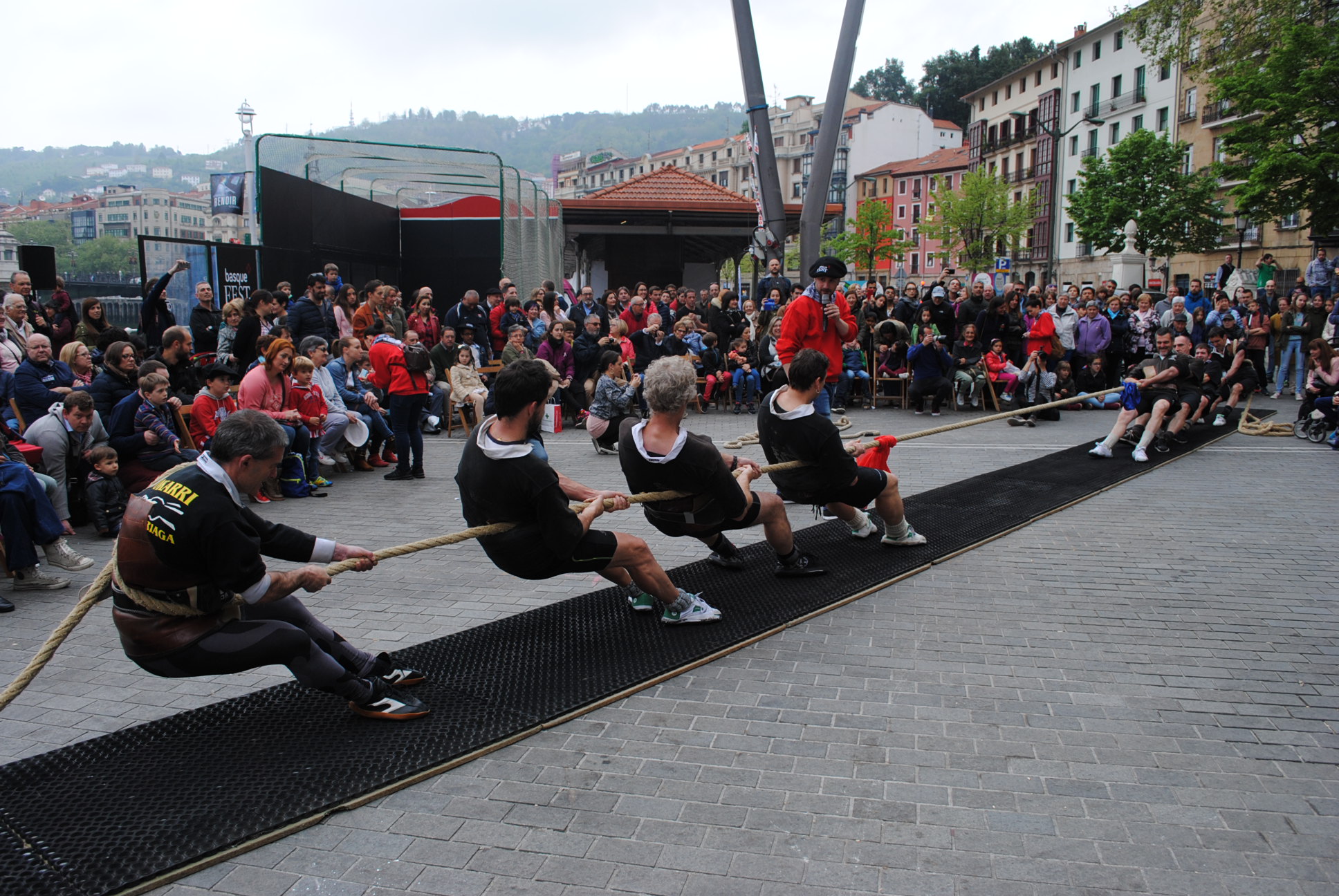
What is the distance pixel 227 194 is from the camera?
16.2 meters

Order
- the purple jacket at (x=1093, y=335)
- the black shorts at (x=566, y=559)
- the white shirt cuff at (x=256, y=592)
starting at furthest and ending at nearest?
the purple jacket at (x=1093, y=335) < the black shorts at (x=566, y=559) < the white shirt cuff at (x=256, y=592)

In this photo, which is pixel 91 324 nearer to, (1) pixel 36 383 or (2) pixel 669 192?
(1) pixel 36 383

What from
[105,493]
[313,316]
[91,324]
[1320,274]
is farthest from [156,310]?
[1320,274]

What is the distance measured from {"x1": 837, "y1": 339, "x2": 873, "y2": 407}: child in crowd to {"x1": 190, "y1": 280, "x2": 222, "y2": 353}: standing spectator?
30.3ft

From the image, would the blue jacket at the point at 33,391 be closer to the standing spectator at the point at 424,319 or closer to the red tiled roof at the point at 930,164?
the standing spectator at the point at 424,319

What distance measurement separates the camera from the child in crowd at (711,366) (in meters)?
14.6

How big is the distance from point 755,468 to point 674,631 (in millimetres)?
1163

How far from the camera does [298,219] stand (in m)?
13.4

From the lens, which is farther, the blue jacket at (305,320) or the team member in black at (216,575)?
the blue jacket at (305,320)

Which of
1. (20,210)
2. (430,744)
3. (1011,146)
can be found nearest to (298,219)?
(430,744)

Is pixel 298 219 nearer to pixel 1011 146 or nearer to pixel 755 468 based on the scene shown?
pixel 755 468

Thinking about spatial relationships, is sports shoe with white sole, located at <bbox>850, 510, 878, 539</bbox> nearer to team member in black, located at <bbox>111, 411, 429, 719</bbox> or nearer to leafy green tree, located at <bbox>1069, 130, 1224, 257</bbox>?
team member in black, located at <bbox>111, 411, 429, 719</bbox>

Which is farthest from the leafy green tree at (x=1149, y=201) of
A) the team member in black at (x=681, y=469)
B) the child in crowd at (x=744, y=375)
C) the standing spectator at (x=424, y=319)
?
the team member in black at (x=681, y=469)

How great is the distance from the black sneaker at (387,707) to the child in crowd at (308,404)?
567cm
